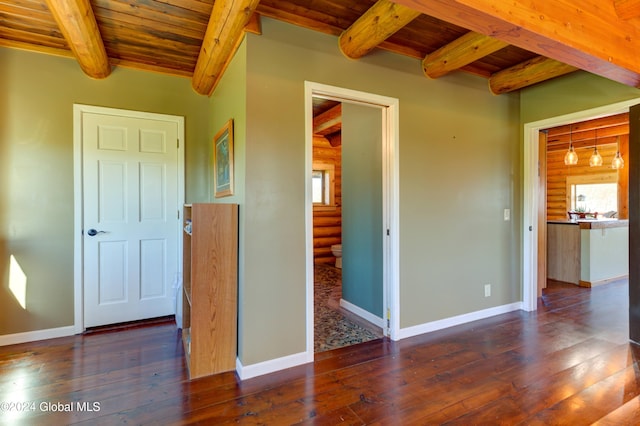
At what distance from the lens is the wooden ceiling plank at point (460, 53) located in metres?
2.41

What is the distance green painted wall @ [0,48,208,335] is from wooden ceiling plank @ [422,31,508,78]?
2.96 metres

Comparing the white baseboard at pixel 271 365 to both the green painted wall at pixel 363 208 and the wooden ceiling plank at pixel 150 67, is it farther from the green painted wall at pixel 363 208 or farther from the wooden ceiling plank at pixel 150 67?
the wooden ceiling plank at pixel 150 67

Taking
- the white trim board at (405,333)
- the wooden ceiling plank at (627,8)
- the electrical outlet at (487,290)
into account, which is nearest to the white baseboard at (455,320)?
the white trim board at (405,333)

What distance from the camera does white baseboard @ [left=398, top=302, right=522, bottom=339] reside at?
2879mm

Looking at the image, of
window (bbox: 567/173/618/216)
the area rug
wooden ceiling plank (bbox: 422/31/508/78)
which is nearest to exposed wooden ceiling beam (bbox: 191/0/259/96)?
wooden ceiling plank (bbox: 422/31/508/78)

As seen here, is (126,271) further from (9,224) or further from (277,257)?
(277,257)

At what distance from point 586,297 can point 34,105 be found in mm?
6506

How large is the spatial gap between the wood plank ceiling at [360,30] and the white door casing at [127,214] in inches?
22.5

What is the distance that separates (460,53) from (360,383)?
2692 mm

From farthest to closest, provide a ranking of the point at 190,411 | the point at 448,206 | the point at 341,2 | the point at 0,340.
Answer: the point at 448,206 → the point at 0,340 → the point at 341,2 → the point at 190,411

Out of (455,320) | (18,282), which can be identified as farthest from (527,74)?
(18,282)

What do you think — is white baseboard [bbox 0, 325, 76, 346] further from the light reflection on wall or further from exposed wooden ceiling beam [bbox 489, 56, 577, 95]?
exposed wooden ceiling beam [bbox 489, 56, 577, 95]

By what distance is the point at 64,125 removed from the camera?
113 inches

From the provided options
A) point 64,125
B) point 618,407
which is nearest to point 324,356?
point 618,407
